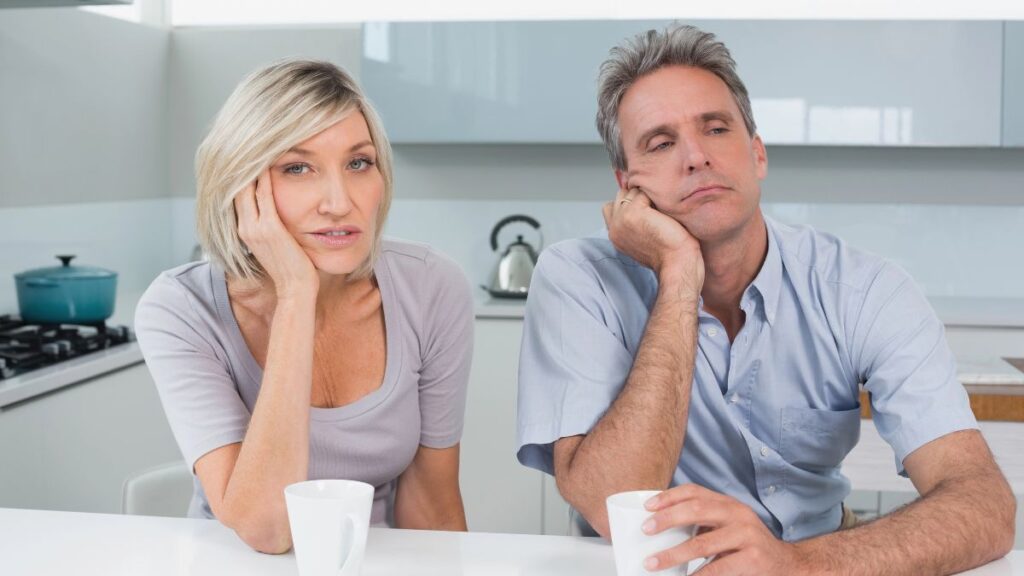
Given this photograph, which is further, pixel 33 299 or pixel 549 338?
pixel 33 299

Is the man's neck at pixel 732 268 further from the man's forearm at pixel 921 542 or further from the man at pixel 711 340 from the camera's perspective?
the man's forearm at pixel 921 542

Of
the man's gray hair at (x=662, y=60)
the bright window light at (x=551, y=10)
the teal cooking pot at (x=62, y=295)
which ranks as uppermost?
the bright window light at (x=551, y=10)

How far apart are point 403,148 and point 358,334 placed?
8.33 ft

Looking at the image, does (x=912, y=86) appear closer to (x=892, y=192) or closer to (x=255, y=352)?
(x=892, y=192)

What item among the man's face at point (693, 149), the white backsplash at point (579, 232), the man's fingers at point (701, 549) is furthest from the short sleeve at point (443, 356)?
the white backsplash at point (579, 232)

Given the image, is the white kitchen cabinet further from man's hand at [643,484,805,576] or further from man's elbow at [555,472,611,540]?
man's hand at [643,484,805,576]

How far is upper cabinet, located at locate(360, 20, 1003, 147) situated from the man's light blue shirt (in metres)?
2.04

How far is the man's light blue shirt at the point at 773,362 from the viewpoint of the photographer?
1.57 m

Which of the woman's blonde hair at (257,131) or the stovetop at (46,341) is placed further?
the stovetop at (46,341)

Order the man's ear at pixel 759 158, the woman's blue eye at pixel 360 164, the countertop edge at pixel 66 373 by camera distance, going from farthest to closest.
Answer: the countertop edge at pixel 66 373, the man's ear at pixel 759 158, the woman's blue eye at pixel 360 164

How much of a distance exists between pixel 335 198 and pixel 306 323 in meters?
0.18

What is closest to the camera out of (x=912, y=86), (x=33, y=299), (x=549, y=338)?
(x=549, y=338)

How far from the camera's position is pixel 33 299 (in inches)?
116

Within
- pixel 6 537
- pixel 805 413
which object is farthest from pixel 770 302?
pixel 6 537
